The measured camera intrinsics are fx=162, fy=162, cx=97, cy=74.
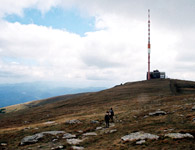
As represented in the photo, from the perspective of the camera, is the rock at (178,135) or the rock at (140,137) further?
the rock at (140,137)

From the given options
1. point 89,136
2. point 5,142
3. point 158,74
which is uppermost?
point 158,74

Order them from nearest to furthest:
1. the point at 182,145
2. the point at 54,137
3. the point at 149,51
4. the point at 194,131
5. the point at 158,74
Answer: the point at 182,145
the point at 194,131
the point at 54,137
the point at 149,51
the point at 158,74

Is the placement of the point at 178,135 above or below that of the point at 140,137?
above

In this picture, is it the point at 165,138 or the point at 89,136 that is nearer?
the point at 165,138

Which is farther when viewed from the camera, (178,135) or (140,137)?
(140,137)

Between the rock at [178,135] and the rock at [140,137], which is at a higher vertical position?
the rock at [178,135]

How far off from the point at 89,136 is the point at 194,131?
1267cm

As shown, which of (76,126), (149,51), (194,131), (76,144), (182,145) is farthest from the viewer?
(149,51)

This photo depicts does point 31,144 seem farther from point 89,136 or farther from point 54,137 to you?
point 89,136

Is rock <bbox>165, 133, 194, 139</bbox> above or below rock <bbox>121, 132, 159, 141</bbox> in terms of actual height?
above

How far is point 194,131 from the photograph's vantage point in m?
17.2

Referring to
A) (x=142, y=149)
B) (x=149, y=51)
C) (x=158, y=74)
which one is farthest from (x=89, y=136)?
(x=158, y=74)

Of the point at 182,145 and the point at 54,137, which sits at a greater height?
the point at 182,145

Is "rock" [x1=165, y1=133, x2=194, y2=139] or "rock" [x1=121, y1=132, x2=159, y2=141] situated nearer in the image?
"rock" [x1=165, y1=133, x2=194, y2=139]
